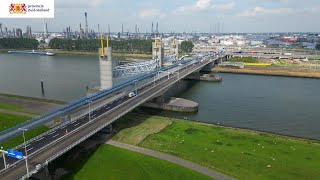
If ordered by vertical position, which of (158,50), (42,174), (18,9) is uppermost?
(18,9)

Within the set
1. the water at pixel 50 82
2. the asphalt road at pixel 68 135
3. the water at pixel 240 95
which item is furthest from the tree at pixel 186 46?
the asphalt road at pixel 68 135

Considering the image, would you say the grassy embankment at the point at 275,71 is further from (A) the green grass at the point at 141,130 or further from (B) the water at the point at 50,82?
(A) the green grass at the point at 141,130

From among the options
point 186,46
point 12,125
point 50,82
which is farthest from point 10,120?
point 186,46

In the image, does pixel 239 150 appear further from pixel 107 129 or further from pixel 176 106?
pixel 176 106

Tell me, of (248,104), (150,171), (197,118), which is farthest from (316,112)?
(150,171)

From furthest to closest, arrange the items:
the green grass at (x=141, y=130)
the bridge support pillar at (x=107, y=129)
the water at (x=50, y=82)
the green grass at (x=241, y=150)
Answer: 1. the water at (x=50, y=82)
2. the bridge support pillar at (x=107, y=129)
3. the green grass at (x=141, y=130)
4. the green grass at (x=241, y=150)

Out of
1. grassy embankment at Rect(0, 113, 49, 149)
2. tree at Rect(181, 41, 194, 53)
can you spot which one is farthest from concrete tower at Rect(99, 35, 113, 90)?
tree at Rect(181, 41, 194, 53)
